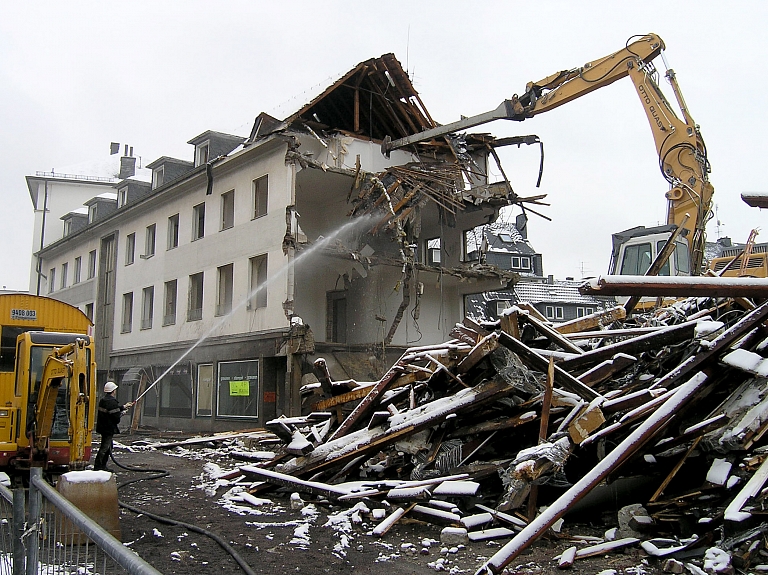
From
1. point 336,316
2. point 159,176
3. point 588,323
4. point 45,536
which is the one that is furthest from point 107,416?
point 159,176

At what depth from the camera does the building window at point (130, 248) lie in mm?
30913

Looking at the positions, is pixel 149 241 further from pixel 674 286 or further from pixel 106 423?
pixel 674 286

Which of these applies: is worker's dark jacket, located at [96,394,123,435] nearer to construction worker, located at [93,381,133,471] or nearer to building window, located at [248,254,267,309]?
construction worker, located at [93,381,133,471]

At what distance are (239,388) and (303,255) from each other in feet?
16.1

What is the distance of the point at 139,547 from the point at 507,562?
4023 mm

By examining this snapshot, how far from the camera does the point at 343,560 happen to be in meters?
6.63

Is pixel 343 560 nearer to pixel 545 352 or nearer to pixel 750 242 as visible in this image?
pixel 545 352

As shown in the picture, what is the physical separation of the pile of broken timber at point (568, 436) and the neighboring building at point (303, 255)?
35.0 feet

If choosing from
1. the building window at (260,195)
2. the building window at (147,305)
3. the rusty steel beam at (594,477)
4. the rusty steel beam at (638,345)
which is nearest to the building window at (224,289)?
the building window at (260,195)

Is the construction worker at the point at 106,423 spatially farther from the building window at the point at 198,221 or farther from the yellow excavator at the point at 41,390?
the building window at the point at 198,221

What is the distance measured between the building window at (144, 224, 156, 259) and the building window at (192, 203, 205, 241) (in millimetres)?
4083

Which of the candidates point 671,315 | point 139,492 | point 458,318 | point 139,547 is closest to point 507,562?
point 139,547

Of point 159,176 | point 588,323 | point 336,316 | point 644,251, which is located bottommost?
point 588,323

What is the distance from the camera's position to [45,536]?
13.1 ft
